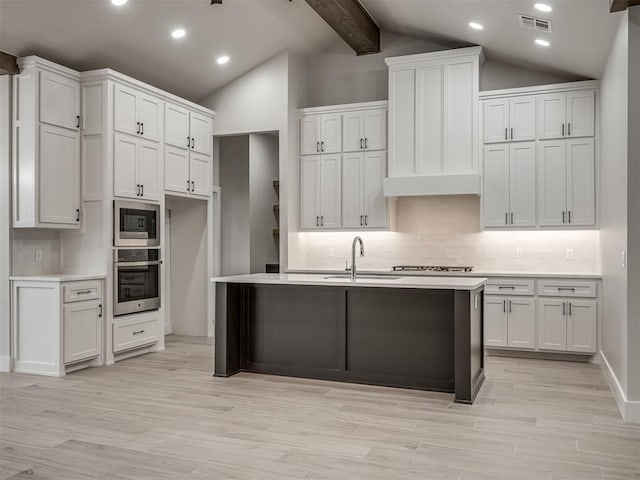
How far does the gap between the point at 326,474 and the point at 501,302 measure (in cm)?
368

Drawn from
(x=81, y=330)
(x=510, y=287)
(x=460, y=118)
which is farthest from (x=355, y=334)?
(x=460, y=118)

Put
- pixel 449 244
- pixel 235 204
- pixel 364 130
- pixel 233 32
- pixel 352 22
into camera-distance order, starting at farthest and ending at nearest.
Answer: pixel 235 204 → pixel 364 130 → pixel 449 244 → pixel 233 32 → pixel 352 22

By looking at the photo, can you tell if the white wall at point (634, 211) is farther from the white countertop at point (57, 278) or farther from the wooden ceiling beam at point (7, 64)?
the wooden ceiling beam at point (7, 64)

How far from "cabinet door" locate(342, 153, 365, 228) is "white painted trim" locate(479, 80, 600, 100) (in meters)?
1.64

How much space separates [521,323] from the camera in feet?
19.6

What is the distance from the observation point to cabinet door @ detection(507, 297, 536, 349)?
5.93 metres

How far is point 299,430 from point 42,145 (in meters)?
3.58

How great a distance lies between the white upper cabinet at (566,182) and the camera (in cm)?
595

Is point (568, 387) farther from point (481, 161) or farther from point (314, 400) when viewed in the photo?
point (481, 161)

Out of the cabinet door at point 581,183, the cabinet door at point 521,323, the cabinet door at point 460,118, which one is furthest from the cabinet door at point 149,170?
the cabinet door at point 581,183

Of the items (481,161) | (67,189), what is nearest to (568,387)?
(481,161)

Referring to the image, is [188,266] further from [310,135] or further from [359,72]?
[359,72]

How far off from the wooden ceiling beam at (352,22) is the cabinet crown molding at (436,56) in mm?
416

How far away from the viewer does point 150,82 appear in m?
6.75
